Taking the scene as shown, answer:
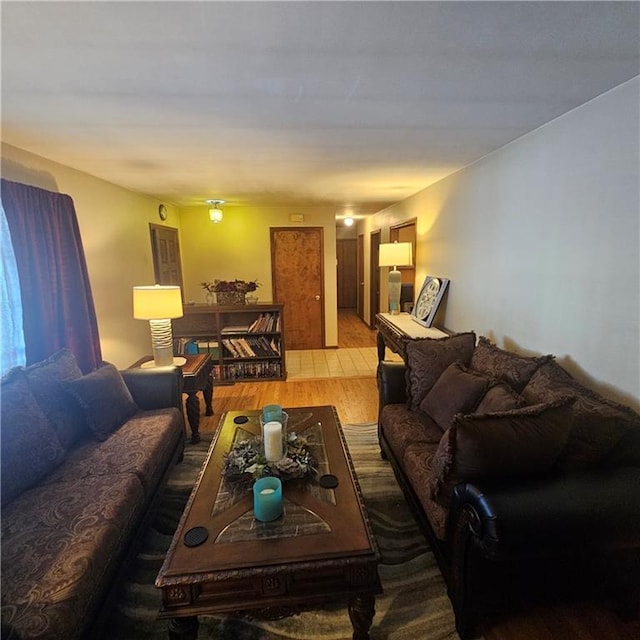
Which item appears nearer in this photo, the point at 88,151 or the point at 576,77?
the point at 576,77

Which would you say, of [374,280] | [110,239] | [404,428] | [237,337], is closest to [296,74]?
[404,428]

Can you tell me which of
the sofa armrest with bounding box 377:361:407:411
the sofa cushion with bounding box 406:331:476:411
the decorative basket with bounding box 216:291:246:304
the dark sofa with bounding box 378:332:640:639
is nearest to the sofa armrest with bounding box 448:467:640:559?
the dark sofa with bounding box 378:332:640:639

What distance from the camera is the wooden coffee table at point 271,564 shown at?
1.23m

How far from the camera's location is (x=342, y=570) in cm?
130

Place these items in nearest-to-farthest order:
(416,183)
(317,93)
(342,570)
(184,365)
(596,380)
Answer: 1. (342,570)
2. (317,93)
3. (596,380)
4. (184,365)
5. (416,183)

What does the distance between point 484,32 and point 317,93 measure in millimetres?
737

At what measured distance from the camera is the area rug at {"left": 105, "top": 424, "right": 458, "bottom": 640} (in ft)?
4.85

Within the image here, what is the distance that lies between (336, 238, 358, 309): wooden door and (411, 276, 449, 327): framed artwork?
208 inches

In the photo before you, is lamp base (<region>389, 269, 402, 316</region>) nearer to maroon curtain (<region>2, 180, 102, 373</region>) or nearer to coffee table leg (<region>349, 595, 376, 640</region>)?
maroon curtain (<region>2, 180, 102, 373</region>)

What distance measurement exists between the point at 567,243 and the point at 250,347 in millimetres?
3404

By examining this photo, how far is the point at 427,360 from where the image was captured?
250 centimetres

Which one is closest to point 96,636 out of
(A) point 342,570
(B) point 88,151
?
(A) point 342,570

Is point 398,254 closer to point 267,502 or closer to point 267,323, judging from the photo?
point 267,323

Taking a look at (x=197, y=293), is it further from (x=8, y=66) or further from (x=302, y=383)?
(x=8, y=66)
